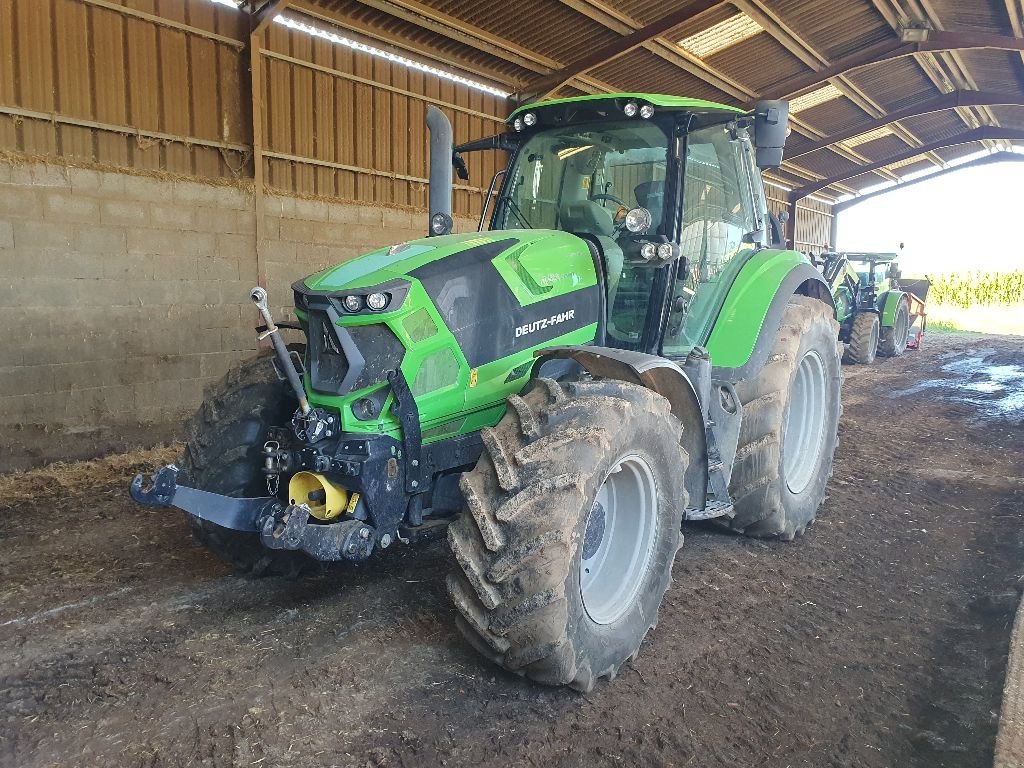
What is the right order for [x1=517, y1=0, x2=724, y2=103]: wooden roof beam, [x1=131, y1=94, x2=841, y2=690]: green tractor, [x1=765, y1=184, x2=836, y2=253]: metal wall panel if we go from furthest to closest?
[x1=765, y1=184, x2=836, y2=253]: metal wall panel, [x1=517, y1=0, x2=724, y2=103]: wooden roof beam, [x1=131, y1=94, x2=841, y2=690]: green tractor

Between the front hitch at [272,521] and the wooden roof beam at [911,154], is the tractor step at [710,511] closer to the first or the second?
the front hitch at [272,521]

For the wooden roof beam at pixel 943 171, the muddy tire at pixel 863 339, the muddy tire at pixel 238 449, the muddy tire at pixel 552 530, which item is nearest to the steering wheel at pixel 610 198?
the muddy tire at pixel 552 530

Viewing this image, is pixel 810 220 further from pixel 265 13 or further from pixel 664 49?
pixel 265 13

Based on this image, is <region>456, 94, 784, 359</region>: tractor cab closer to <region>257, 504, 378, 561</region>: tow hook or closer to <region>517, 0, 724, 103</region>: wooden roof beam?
<region>257, 504, 378, 561</region>: tow hook

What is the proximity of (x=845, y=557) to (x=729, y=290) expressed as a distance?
5.30ft

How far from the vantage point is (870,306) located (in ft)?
47.4

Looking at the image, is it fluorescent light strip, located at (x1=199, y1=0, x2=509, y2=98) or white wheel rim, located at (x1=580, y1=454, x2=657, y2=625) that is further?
fluorescent light strip, located at (x1=199, y1=0, x2=509, y2=98)

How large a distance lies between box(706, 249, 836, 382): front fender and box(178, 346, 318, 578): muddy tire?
2240 millimetres

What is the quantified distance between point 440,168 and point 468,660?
2338 millimetres

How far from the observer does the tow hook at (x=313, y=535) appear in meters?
2.79

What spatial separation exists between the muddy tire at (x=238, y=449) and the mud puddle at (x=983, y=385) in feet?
25.0

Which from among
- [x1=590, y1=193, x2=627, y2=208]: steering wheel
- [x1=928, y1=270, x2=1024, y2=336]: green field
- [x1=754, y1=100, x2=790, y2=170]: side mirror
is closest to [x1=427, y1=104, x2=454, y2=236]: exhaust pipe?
[x1=590, y1=193, x2=627, y2=208]: steering wheel

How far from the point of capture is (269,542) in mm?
2791

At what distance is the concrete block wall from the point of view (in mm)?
6293
